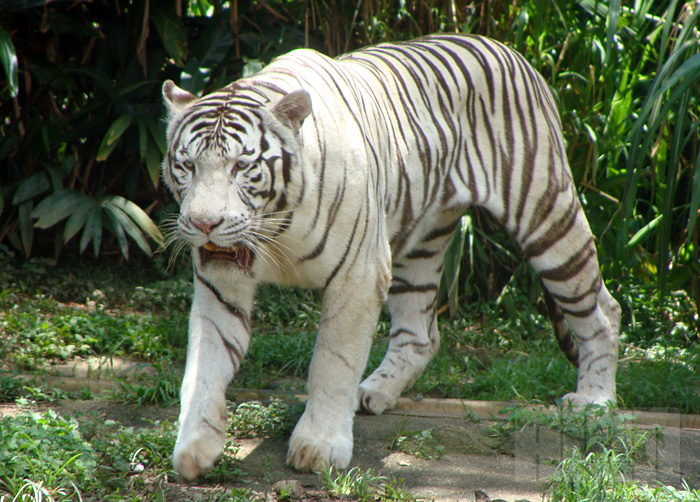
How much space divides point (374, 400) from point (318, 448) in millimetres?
733

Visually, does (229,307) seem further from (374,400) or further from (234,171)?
(374,400)

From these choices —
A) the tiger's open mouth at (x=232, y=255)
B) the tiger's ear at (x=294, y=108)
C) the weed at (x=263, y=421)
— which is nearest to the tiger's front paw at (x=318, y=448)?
the weed at (x=263, y=421)

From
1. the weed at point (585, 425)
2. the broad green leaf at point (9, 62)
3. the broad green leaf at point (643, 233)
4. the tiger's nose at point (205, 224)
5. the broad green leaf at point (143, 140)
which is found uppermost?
the broad green leaf at point (9, 62)

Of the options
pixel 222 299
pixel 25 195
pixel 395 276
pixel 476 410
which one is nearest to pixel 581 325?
pixel 476 410

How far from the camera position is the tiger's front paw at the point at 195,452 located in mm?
2273

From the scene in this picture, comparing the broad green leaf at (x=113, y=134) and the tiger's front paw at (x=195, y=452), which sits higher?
the broad green leaf at (x=113, y=134)

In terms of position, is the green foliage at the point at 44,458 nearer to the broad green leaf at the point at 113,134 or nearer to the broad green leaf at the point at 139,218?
the broad green leaf at the point at 139,218

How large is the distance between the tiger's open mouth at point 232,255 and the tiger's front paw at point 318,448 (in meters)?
0.59

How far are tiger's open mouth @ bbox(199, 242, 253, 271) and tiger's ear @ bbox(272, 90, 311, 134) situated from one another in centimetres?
43

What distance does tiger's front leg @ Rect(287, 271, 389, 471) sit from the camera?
2.55 metres

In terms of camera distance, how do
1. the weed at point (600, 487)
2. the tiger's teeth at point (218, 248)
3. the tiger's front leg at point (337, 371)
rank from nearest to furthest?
the weed at point (600, 487)
the tiger's teeth at point (218, 248)
the tiger's front leg at point (337, 371)

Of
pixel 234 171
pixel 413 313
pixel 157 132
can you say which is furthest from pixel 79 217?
pixel 234 171

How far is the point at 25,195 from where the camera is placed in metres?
4.86

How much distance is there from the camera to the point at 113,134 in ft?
15.4
